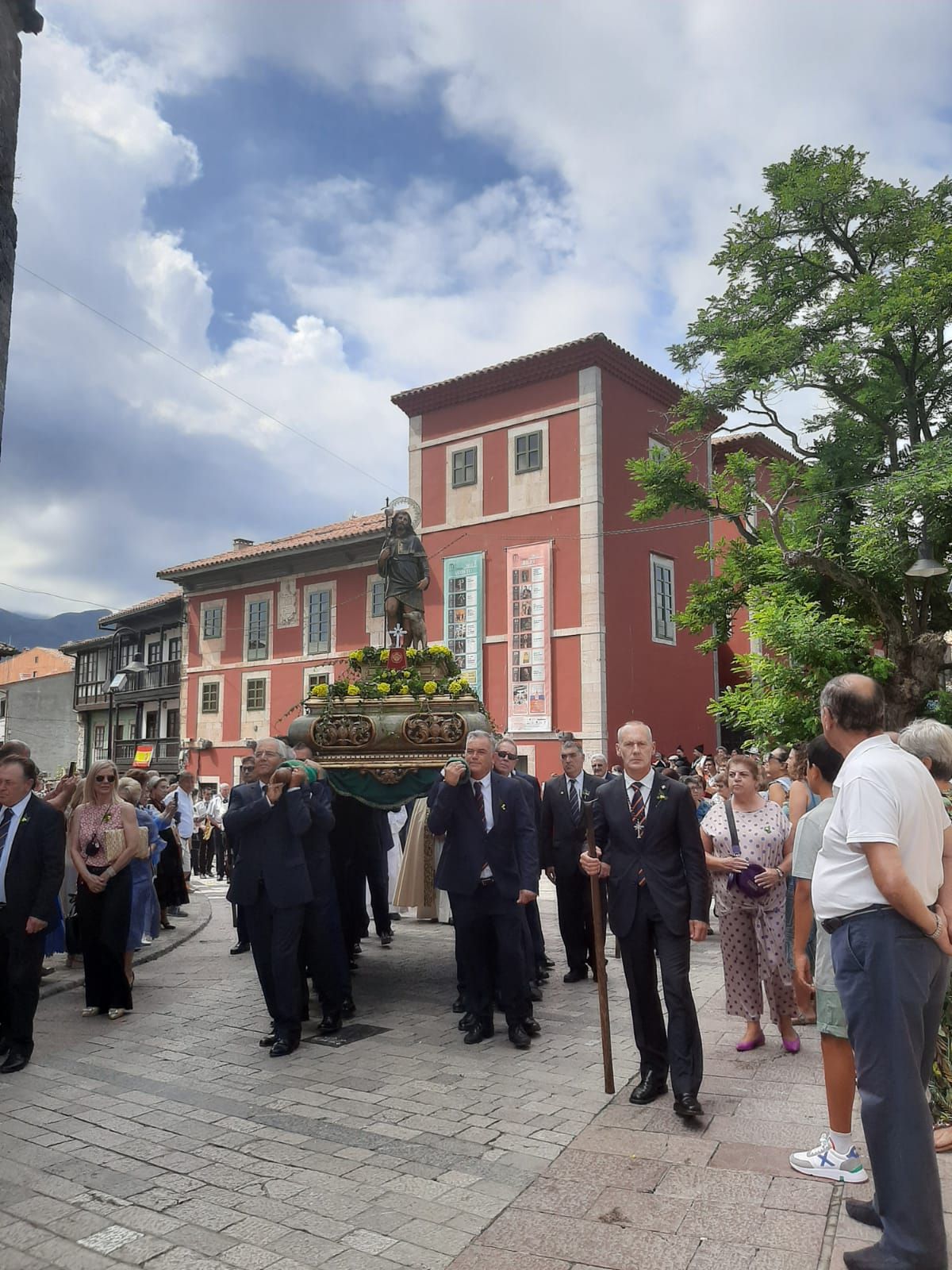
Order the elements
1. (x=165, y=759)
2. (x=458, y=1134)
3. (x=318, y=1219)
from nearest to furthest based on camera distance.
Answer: (x=318, y=1219)
(x=458, y=1134)
(x=165, y=759)

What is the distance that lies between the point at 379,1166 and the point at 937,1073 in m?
2.43

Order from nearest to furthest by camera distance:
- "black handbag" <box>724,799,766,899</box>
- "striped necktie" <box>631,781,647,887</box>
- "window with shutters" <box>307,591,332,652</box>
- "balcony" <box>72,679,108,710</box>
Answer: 1. "striped necktie" <box>631,781,647,887</box>
2. "black handbag" <box>724,799,766,899</box>
3. "window with shutters" <box>307,591,332,652</box>
4. "balcony" <box>72,679,108,710</box>

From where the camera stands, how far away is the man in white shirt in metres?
3.04

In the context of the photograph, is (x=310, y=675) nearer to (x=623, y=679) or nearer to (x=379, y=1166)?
(x=623, y=679)

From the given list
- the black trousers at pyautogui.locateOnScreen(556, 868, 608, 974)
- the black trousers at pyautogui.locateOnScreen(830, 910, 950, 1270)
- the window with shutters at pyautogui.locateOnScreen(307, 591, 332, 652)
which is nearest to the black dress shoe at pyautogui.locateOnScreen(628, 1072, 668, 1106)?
the black trousers at pyautogui.locateOnScreen(830, 910, 950, 1270)

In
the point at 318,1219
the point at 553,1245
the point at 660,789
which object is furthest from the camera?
the point at 660,789

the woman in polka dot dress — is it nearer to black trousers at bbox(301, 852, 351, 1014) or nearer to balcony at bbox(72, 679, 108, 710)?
black trousers at bbox(301, 852, 351, 1014)

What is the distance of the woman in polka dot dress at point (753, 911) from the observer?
20.1ft

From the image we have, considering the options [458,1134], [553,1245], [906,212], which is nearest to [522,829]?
[458,1134]

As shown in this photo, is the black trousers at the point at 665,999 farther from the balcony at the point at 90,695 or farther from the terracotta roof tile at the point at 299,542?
the balcony at the point at 90,695

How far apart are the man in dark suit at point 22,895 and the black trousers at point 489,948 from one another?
8.39 feet

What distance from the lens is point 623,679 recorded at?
23.3m

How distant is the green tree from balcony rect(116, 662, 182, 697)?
78.1ft

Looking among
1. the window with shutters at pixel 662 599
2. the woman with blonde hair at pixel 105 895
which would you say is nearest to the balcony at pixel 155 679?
the window with shutters at pixel 662 599
